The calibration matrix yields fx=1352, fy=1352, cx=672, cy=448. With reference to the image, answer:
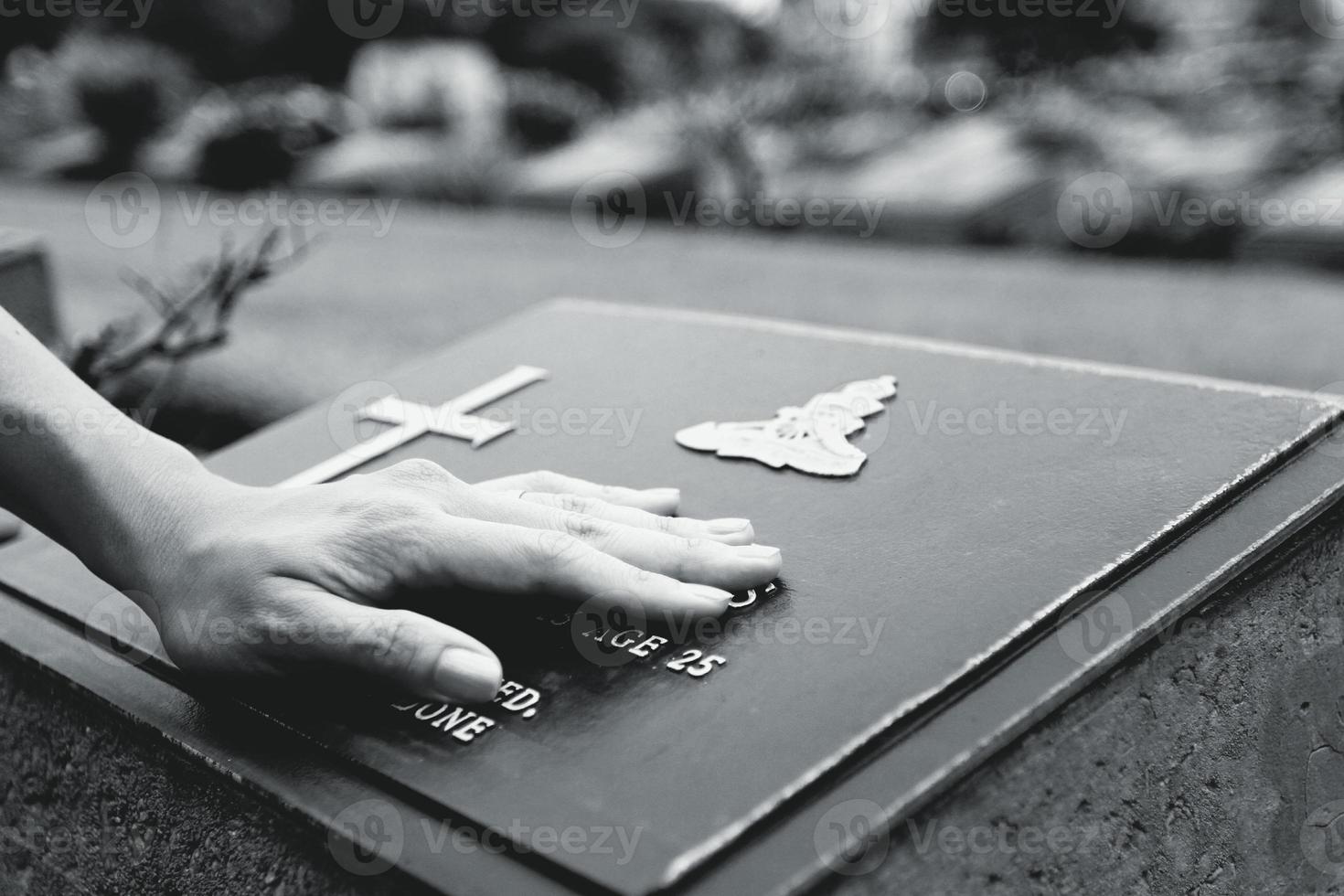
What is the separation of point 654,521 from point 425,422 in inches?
25.0

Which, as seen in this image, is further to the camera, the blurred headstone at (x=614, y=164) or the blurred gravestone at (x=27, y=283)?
the blurred headstone at (x=614, y=164)

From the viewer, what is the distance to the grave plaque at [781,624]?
107 centimetres

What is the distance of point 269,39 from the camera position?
11.4m

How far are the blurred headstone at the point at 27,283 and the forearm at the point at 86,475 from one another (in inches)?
64.9

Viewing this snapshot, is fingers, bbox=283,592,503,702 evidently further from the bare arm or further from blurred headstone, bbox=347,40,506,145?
blurred headstone, bbox=347,40,506,145

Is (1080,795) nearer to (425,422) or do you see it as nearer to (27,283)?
(425,422)

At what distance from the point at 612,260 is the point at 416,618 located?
4.87m

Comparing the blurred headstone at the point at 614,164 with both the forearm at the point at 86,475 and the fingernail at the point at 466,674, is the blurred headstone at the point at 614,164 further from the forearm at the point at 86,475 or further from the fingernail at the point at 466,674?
the fingernail at the point at 466,674

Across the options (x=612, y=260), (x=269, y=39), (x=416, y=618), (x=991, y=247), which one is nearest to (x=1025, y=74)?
(x=991, y=247)

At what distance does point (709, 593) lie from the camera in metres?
1.28

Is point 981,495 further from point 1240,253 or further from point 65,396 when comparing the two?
point 1240,253

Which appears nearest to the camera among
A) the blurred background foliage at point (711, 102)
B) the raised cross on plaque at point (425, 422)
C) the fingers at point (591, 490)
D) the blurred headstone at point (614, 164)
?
the fingers at point (591, 490)

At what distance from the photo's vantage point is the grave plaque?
3.52 ft

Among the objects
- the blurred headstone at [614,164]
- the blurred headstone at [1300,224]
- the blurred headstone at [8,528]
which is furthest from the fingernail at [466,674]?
the blurred headstone at [614,164]
